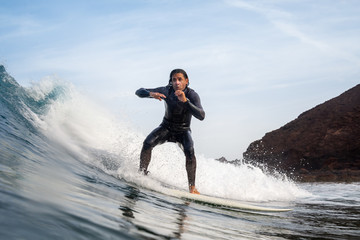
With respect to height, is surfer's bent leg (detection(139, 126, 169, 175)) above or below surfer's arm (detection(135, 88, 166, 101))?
below

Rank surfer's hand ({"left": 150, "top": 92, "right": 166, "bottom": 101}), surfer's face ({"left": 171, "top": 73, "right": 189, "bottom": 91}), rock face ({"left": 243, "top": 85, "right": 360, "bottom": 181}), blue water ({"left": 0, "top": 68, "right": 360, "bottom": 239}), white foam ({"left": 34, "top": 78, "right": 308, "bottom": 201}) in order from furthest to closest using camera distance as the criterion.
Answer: rock face ({"left": 243, "top": 85, "right": 360, "bottom": 181}) → white foam ({"left": 34, "top": 78, "right": 308, "bottom": 201}) → surfer's face ({"left": 171, "top": 73, "right": 189, "bottom": 91}) → surfer's hand ({"left": 150, "top": 92, "right": 166, "bottom": 101}) → blue water ({"left": 0, "top": 68, "right": 360, "bottom": 239})

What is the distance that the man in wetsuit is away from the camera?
19.9ft

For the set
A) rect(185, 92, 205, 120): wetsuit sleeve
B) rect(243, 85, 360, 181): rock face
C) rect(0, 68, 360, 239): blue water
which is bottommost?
rect(0, 68, 360, 239): blue water

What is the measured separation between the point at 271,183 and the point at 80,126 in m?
6.24

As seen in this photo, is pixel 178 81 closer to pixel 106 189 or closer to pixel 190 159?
pixel 190 159

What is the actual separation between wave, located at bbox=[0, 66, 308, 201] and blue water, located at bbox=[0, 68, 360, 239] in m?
0.04

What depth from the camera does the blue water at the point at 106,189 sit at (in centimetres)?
193

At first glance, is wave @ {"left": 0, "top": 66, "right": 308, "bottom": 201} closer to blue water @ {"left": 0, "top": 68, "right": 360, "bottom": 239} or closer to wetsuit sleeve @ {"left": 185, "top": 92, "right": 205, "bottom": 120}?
blue water @ {"left": 0, "top": 68, "right": 360, "bottom": 239}

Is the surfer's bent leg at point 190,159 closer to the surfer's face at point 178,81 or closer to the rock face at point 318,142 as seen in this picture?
the surfer's face at point 178,81

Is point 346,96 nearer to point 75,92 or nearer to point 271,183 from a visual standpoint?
point 271,183

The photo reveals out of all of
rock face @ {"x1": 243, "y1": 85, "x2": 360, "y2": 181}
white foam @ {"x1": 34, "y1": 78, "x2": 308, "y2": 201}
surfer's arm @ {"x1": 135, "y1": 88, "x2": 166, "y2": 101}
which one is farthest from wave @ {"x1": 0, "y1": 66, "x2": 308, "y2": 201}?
rock face @ {"x1": 243, "y1": 85, "x2": 360, "y2": 181}

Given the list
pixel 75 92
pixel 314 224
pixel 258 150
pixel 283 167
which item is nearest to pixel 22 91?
pixel 75 92

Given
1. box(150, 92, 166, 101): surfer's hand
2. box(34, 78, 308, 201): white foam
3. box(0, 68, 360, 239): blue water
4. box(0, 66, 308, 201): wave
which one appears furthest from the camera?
box(34, 78, 308, 201): white foam

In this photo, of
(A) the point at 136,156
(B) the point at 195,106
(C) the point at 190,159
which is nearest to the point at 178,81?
(B) the point at 195,106
